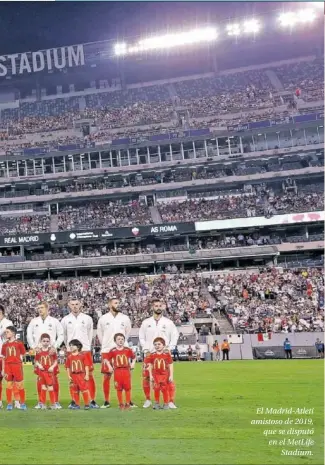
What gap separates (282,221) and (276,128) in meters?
9.42

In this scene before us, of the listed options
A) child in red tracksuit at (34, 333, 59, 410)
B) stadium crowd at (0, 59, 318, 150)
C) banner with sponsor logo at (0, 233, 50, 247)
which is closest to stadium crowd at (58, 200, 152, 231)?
banner with sponsor logo at (0, 233, 50, 247)

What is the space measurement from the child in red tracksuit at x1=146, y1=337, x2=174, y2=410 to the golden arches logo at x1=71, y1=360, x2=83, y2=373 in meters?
1.07

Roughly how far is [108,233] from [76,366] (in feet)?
117

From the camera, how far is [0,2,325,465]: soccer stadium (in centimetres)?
895

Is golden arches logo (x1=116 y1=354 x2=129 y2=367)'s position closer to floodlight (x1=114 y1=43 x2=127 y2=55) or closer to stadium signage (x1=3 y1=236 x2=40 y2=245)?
stadium signage (x1=3 y1=236 x2=40 y2=245)

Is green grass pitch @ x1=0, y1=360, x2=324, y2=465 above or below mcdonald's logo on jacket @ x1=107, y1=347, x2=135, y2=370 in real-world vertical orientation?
below

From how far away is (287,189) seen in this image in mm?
48875

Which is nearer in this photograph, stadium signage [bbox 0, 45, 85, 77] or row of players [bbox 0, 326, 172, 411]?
row of players [bbox 0, 326, 172, 411]

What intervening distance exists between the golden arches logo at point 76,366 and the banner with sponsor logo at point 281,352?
18.6 metres

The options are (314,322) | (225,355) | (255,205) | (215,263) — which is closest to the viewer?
(225,355)

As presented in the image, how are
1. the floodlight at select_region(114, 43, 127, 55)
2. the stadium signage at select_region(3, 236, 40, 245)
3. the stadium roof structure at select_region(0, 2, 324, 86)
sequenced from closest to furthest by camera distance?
the stadium signage at select_region(3, 236, 40, 245), the stadium roof structure at select_region(0, 2, 324, 86), the floodlight at select_region(114, 43, 127, 55)

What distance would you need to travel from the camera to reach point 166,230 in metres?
45.1

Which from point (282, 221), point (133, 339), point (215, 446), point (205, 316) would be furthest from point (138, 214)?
point (215, 446)

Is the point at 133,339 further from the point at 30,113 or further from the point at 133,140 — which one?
the point at 30,113
